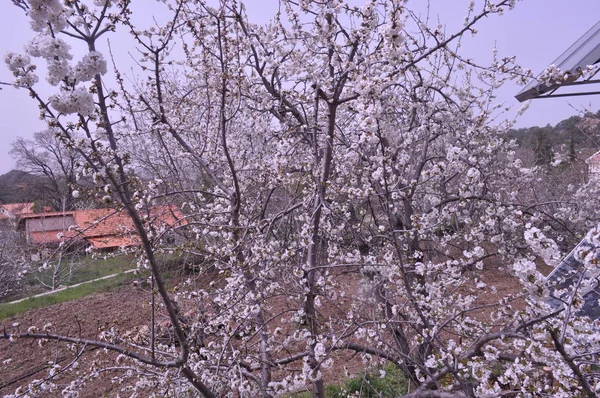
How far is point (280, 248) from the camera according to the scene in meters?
2.91

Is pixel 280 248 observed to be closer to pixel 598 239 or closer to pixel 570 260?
pixel 570 260

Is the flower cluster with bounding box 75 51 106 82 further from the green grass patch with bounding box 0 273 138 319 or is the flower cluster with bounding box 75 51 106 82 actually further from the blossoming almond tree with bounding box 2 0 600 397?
the green grass patch with bounding box 0 273 138 319

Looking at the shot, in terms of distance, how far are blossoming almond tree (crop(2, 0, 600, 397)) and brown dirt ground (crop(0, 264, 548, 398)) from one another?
187 cm

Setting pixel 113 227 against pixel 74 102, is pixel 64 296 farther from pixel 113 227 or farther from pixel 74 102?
pixel 74 102

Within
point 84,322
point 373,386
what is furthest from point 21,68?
point 84,322

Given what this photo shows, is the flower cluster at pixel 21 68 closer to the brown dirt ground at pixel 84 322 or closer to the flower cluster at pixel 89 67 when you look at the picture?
the flower cluster at pixel 89 67

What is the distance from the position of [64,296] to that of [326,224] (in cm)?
777

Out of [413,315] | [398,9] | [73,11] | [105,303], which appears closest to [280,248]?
[413,315]

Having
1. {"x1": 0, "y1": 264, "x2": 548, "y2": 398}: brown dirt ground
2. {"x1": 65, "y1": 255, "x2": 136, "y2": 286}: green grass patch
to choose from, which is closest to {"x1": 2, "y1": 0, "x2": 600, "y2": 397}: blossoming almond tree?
{"x1": 0, "y1": 264, "x2": 548, "y2": 398}: brown dirt ground

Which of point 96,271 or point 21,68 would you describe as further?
point 96,271

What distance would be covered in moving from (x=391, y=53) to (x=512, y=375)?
162cm

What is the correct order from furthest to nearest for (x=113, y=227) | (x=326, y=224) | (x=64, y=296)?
(x=64, y=296) → (x=113, y=227) → (x=326, y=224)

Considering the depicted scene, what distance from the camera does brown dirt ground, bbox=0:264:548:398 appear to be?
4.82 m

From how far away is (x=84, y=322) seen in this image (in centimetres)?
646
